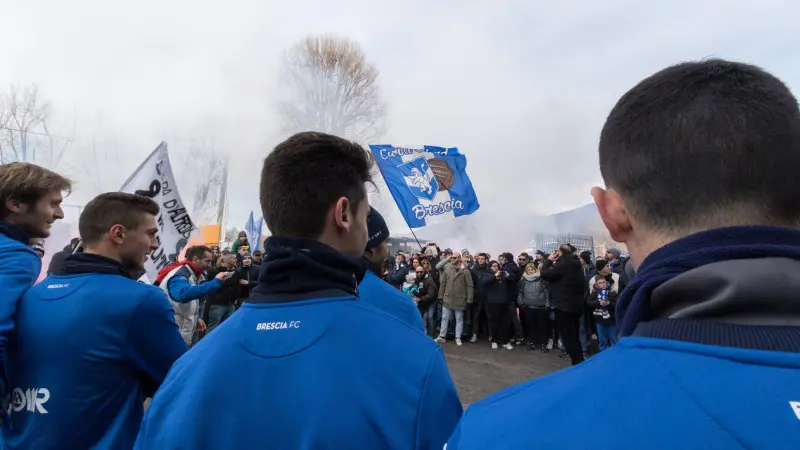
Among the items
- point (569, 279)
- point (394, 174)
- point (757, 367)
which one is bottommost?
point (569, 279)

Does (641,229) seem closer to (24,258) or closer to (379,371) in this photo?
(379,371)

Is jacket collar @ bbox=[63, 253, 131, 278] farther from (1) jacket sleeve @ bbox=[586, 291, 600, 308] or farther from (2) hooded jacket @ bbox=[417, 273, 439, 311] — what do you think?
(2) hooded jacket @ bbox=[417, 273, 439, 311]

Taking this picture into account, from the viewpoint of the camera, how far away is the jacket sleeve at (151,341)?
1.91 metres

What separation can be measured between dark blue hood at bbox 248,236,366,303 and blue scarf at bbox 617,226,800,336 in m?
0.74

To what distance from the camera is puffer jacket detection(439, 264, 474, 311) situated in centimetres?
967

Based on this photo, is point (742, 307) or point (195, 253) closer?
point (742, 307)

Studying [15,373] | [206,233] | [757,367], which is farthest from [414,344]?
[206,233]

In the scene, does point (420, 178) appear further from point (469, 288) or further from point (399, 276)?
point (399, 276)

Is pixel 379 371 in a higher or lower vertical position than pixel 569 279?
higher

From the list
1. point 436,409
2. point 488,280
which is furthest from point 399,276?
point 436,409

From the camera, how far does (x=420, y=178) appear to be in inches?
293

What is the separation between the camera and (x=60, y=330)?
1846 millimetres

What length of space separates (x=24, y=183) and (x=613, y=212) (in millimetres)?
2830

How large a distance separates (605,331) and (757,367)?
7.78 m
